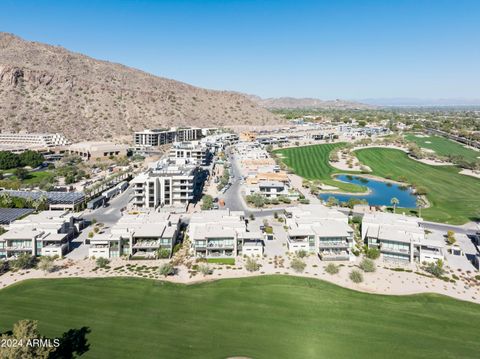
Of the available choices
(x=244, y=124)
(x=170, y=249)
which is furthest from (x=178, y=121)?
(x=170, y=249)

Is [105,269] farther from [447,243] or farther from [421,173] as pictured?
[421,173]

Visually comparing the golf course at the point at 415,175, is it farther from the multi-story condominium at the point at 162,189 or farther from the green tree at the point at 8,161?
the green tree at the point at 8,161

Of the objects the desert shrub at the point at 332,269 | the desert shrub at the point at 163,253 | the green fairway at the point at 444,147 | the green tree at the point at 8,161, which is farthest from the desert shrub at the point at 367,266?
the green fairway at the point at 444,147

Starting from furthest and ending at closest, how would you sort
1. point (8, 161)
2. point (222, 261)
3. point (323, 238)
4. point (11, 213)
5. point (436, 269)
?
1. point (8, 161)
2. point (11, 213)
3. point (323, 238)
4. point (222, 261)
5. point (436, 269)

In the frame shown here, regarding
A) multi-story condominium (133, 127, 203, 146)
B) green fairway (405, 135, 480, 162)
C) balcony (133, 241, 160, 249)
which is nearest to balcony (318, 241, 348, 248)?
balcony (133, 241, 160, 249)

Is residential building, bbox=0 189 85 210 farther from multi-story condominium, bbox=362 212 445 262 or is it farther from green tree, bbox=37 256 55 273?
multi-story condominium, bbox=362 212 445 262

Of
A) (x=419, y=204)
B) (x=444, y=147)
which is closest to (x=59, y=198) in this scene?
(x=419, y=204)

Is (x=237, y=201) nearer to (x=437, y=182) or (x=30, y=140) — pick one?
(x=437, y=182)
